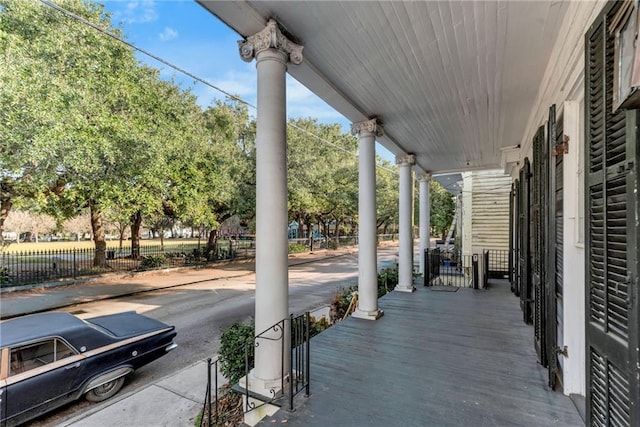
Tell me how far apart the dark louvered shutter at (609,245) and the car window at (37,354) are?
190 inches

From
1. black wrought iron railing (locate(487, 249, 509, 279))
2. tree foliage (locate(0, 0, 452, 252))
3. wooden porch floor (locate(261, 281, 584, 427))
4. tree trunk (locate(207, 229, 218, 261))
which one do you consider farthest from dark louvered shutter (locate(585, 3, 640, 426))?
tree trunk (locate(207, 229, 218, 261))

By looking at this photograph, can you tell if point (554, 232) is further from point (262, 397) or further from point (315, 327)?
point (315, 327)

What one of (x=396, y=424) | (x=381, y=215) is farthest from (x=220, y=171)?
(x=381, y=215)

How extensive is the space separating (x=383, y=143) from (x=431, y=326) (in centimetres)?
348

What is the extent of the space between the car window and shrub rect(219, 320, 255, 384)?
1839mm

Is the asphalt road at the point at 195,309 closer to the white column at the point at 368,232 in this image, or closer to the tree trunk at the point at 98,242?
the white column at the point at 368,232

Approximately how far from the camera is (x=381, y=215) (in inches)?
1071

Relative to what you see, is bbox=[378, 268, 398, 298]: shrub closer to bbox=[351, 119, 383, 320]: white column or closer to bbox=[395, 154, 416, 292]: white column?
bbox=[395, 154, 416, 292]: white column

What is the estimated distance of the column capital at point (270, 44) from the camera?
2.65 m

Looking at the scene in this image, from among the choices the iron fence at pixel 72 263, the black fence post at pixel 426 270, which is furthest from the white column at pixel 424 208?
the iron fence at pixel 72 263

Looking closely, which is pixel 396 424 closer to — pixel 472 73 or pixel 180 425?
pixel 180 425

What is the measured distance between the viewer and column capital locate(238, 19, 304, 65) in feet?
8.70

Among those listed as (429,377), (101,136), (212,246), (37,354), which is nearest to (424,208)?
(429,377)

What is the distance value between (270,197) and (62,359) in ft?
10.4
